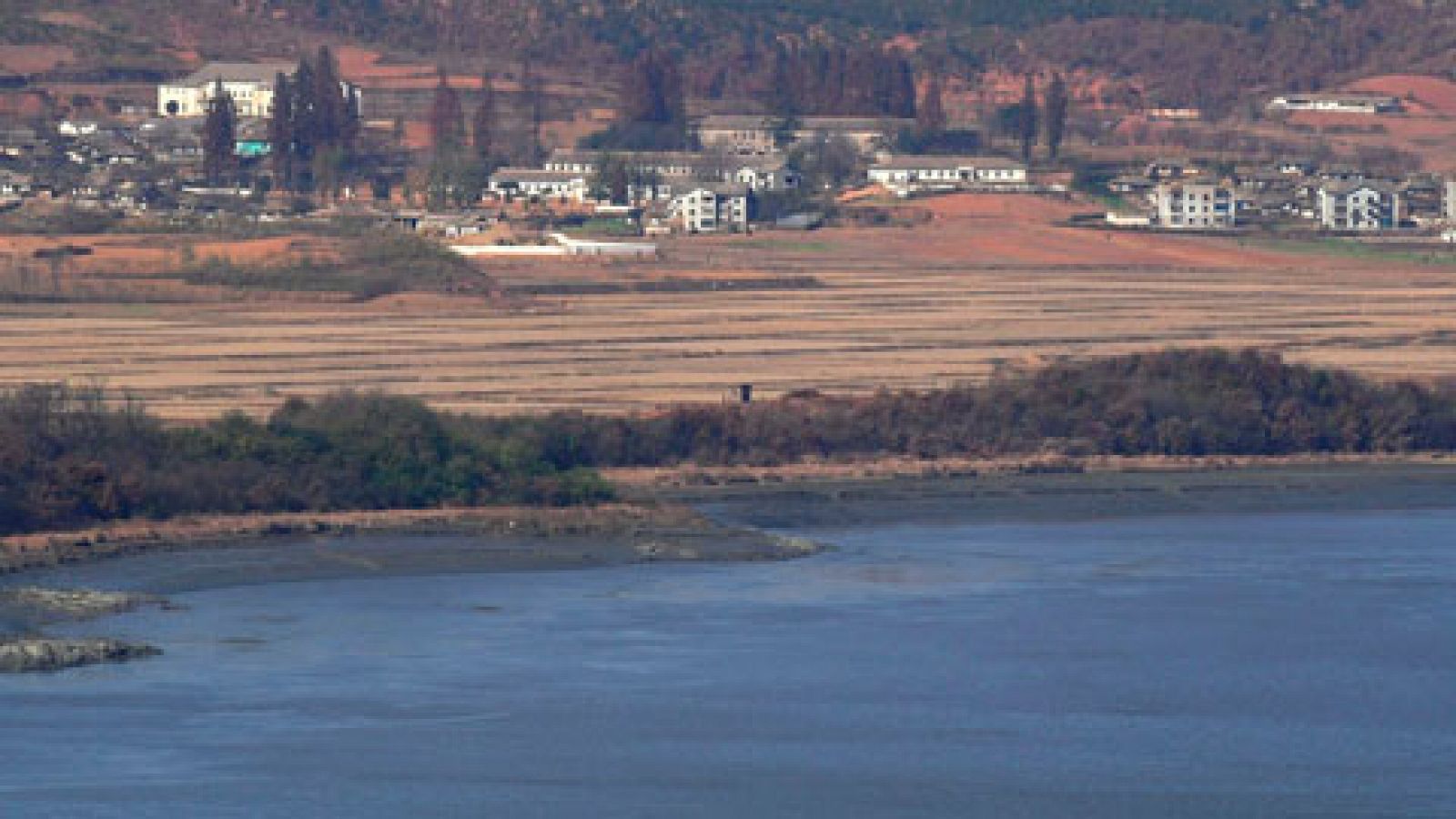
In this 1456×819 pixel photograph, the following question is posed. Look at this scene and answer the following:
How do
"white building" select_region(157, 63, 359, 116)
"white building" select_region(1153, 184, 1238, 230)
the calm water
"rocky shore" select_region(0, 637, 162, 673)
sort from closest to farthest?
the calm water
"rocky shore" select_region(0, 637, 162, 673)
"white building" select_region(1153, 184, 1238, 230)
"white building" select_region(157, 63, 359, 116)

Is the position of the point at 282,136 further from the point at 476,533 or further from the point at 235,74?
the point at 476,533

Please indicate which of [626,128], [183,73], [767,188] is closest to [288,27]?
[183,73]

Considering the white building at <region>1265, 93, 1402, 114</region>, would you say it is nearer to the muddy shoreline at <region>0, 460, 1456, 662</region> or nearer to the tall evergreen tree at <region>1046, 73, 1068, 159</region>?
the tall evergreen tree at <region>1046, 73, 1068, 159</region>

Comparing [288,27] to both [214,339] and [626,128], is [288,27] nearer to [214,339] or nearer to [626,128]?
[626,128]

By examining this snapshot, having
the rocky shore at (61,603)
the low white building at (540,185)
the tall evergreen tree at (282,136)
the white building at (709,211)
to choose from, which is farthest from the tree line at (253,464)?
the tall evergreen tree at (282,136)

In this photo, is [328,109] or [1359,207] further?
[328,109]

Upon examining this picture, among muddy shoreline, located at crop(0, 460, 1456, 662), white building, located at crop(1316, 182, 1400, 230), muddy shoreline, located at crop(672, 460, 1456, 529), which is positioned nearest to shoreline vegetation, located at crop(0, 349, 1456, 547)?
muddy shoreline, located at crop(0, 460, 1456, 662)

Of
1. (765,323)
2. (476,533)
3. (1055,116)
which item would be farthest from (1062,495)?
(1055,116)
